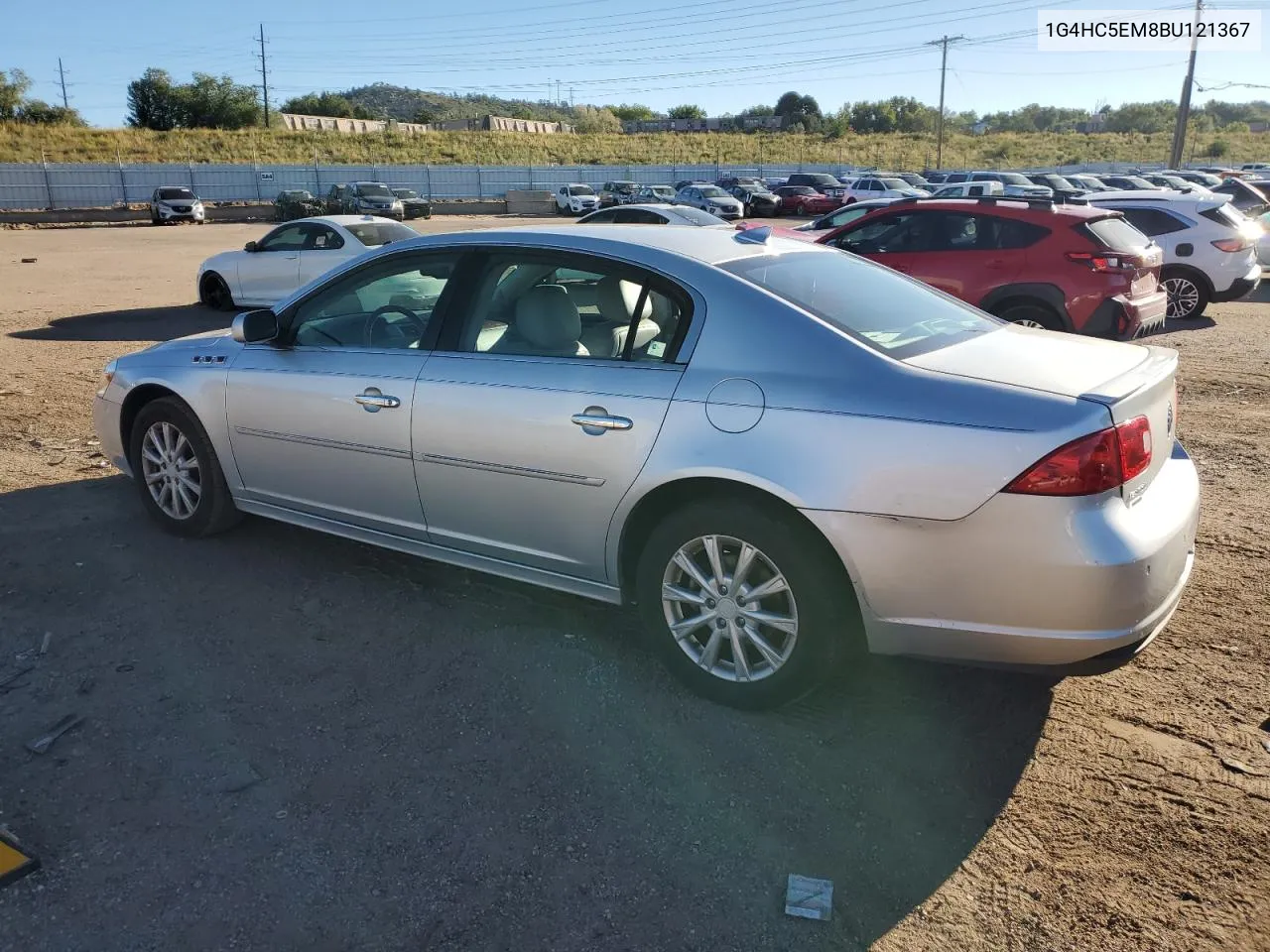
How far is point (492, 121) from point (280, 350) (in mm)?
111022

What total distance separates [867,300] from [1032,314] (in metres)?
6.85

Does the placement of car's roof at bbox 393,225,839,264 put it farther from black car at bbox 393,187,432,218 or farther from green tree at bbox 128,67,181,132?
green tree at bbox 128,67,181,132

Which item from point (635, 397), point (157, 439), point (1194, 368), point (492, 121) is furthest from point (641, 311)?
point (492, 121)

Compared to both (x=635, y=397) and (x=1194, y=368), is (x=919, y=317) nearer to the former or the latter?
(x=635, y=397)

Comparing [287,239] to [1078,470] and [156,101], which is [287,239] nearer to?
[1078,470]

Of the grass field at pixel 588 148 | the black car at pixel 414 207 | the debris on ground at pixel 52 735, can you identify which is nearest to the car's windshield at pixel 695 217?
the debris on ground at pixel 52 735

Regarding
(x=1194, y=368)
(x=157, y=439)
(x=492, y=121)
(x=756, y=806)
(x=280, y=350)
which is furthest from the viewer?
(x=492, y=121)

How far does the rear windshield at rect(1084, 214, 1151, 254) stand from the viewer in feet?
32.6

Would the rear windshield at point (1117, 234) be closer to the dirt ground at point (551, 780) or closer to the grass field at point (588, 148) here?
the dirt ground at point (551, 780)

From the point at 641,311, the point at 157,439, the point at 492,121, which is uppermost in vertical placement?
the point at 492,121

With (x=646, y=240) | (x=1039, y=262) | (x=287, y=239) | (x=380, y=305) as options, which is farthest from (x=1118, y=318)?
(x=287, y=239)

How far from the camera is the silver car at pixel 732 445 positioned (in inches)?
122

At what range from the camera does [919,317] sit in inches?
159

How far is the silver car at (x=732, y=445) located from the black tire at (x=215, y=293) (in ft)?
34.9
